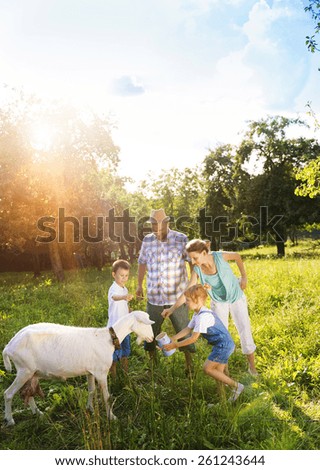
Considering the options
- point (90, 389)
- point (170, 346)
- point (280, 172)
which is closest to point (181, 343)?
point (170, 346)

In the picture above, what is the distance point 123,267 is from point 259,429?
2417mm

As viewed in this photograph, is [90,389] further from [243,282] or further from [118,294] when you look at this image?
[243,282]

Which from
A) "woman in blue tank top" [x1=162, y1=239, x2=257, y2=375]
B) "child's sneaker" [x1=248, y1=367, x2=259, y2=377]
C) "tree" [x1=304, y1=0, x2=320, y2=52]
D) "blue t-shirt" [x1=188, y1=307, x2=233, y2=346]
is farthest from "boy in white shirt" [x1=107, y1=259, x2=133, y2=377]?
"tree" [x1=304, y1=0, x2=320, y2=52]

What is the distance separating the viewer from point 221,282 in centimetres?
573

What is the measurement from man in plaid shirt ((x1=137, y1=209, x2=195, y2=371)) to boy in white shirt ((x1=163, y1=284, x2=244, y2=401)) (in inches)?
42.3

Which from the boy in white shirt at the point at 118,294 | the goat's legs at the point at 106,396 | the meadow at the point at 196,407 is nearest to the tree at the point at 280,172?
the meadow at the point at 196,407

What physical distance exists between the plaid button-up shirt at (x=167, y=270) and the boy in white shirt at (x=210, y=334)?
1135 millimetres

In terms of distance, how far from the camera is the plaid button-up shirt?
6160mm

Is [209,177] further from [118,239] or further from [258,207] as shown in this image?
[118,239]

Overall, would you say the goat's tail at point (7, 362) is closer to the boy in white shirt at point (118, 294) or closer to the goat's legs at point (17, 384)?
the goat's legs at point (17, 384)

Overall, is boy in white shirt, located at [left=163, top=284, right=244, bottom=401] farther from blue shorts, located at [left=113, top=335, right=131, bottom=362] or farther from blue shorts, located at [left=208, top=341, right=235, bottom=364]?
blue shorts, located at [left=113, top=335, right=131, bottom=362]

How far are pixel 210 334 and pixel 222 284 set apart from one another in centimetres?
91

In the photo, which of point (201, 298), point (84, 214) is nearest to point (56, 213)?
point (84, 214)

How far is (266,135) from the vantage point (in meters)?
22.6
